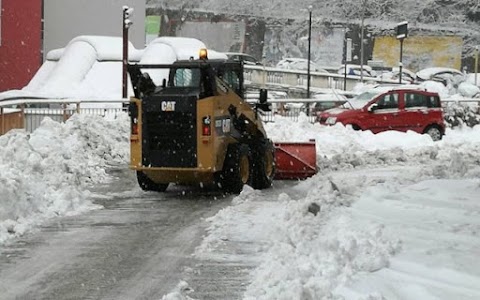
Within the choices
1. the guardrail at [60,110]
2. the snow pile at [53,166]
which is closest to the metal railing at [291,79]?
the guardrail at [60,110]

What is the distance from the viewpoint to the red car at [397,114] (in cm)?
2706

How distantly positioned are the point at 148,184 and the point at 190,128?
5.66 ft

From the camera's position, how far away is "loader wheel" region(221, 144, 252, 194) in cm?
1449

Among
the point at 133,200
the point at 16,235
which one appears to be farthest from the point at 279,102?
the point at 16,235

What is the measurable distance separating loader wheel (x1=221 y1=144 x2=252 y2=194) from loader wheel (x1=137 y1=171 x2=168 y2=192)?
114 cm

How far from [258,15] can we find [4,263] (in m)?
70.1

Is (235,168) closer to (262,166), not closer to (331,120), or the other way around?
(262,166)

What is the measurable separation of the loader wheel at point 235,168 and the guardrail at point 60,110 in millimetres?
3594

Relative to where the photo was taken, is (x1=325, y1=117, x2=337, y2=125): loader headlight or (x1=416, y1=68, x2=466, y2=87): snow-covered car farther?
(x1=416, y1=68, x2=466, y2=87): snow-covered car

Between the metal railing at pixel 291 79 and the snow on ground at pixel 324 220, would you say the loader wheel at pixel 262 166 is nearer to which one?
the snow on ground at pixel 324 220

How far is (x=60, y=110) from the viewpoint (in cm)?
2408

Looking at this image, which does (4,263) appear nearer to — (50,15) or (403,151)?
(403,151)

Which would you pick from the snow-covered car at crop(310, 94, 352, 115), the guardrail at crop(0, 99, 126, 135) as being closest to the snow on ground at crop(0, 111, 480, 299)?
the guardrail at crop(0, 99, 126, 135)

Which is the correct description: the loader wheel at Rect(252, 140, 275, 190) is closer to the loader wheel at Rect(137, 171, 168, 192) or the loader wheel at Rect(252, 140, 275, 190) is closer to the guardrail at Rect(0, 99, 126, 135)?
the loader wheel at Rect(137, 171, 168, 192)
